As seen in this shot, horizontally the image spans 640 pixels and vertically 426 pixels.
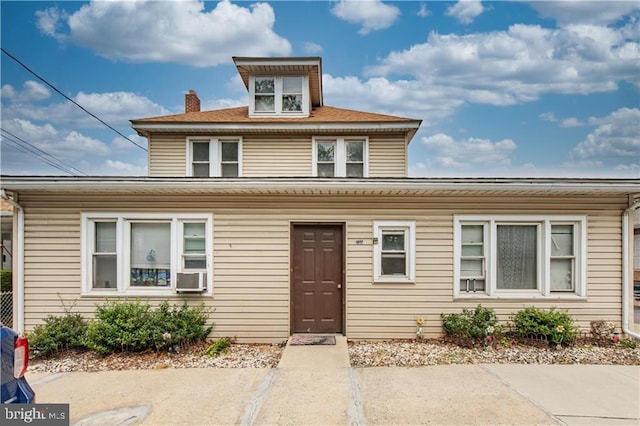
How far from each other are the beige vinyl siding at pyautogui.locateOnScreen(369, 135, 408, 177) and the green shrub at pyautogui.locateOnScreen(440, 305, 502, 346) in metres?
5.00

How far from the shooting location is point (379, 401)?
3.94 m

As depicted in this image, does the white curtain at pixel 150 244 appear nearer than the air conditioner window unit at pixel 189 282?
No

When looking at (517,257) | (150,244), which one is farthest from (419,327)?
(150,244)

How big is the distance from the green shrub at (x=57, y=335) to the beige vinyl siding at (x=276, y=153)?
5.77 meters

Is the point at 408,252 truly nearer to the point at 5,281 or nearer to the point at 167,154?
the point at 167,154

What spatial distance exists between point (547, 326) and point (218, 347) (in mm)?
5678

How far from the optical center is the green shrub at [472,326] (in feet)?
19.3

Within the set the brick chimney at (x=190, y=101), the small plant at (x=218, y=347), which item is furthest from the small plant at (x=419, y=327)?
the brick chimney at (x=190, y=101)

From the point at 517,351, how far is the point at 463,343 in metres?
0.83

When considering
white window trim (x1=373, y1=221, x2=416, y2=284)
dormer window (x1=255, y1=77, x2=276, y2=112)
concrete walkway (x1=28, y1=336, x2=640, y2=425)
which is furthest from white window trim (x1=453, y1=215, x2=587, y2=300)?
dormer window (x1=255, y1=77, x2=276, y2=112)

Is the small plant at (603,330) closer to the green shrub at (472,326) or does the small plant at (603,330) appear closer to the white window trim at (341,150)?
the green shrub at (472,326)

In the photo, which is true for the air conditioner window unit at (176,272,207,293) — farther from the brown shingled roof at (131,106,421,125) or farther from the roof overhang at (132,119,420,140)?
the brown shingled roof at (131,106,421,125)

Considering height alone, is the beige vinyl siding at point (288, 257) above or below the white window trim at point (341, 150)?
below

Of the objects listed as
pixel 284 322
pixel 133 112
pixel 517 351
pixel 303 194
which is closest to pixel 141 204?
pixel 303 194
